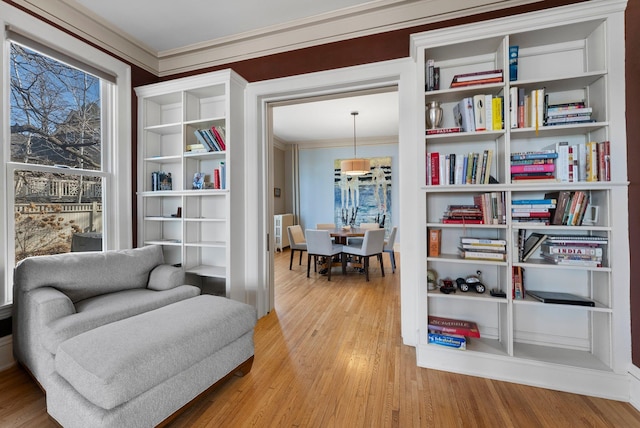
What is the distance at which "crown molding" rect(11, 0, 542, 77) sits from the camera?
2.23 meters

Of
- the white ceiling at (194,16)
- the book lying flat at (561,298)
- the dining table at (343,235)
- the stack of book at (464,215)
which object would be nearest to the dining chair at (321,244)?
the dining table at (343,235)

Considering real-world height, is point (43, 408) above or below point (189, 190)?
below

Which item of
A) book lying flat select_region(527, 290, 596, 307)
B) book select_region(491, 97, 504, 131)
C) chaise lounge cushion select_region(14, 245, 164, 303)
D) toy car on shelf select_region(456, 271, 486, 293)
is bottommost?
book lying flat select_region(527, 290, 596, 307)

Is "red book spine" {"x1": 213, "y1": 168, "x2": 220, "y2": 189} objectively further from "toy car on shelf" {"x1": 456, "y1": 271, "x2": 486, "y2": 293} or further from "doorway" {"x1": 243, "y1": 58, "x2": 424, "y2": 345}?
"toy car on shelf" {"x1": 456, "y1": 271, "x2": 486, "y2": 293}

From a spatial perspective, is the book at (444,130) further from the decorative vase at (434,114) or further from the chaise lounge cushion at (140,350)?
the chaise lounge cushion at (140,350)

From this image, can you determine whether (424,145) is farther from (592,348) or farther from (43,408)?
(43,408)

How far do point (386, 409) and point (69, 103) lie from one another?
3.45 m

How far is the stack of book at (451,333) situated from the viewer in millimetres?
1952

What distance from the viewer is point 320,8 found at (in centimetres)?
243

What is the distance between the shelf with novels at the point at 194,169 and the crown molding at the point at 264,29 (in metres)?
0.40

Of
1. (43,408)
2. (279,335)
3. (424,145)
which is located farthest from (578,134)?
(43,408)

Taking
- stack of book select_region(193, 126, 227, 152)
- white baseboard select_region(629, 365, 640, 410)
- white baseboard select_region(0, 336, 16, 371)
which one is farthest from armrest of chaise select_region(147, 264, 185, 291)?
white baseboard select_region(629, 365, 640, 410)

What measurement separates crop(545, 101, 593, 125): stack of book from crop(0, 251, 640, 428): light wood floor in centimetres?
170

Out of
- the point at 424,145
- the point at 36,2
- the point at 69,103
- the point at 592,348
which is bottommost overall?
the point at 592,348
